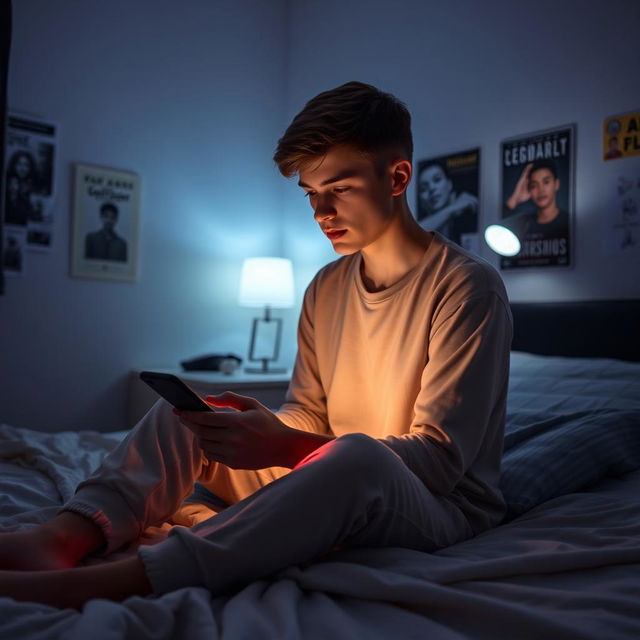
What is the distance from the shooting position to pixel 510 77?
2.48 meters

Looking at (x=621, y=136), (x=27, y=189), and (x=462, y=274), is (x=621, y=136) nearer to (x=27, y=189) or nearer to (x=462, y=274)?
(x=462, y=274)

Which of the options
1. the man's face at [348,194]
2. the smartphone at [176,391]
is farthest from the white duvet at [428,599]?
the man's face at [348,194]

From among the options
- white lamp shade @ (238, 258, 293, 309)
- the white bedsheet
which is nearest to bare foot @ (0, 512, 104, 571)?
the white bedsheet

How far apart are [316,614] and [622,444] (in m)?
0.89

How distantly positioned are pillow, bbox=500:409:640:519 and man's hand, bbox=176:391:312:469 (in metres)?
0.43

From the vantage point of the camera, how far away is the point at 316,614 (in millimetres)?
755

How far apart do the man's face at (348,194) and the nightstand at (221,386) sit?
141 cm

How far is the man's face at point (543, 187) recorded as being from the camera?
2316mm

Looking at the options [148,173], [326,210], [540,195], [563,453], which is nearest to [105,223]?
Result: [148,173]

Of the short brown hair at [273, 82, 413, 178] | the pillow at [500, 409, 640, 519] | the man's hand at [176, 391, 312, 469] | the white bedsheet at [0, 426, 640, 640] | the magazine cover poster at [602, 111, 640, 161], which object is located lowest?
the white bedsheet at [0, 426, 640, 640]

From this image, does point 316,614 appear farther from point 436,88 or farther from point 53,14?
point 53,14

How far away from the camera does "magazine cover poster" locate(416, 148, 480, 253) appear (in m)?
2.57

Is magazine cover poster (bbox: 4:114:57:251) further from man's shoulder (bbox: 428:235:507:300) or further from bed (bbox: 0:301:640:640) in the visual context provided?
man's shoulder (bbox: 428:235:507:300)

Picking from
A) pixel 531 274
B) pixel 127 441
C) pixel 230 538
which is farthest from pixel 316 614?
pixel 531 274
